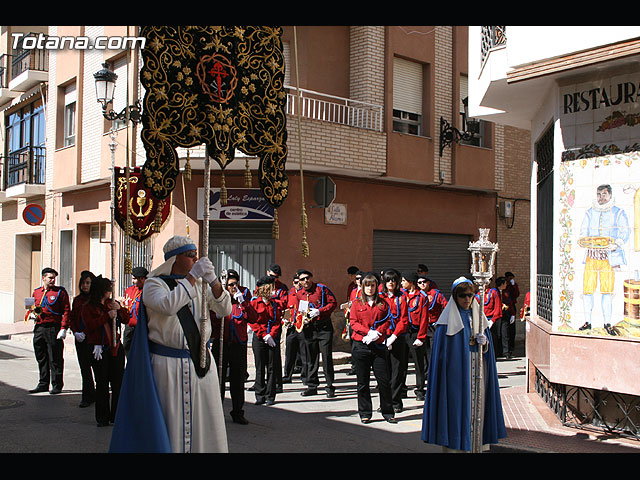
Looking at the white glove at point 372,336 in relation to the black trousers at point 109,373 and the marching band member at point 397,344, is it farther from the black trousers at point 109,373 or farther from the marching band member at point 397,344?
the black trousers at point 109,373

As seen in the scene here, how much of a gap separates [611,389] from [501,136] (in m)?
12.2

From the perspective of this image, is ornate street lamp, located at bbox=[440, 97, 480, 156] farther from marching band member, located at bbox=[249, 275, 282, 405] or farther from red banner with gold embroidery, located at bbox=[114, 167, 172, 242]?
red banner with gold embroidery, located at bbox=[114, 167, 172, 242]

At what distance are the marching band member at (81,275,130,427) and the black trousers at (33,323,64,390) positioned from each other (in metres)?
2.01

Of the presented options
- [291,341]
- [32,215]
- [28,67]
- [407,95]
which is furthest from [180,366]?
[28,67]

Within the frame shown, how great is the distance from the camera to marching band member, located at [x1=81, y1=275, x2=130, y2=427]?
330 inches

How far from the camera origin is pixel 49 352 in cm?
1041

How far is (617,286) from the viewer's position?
7.43m

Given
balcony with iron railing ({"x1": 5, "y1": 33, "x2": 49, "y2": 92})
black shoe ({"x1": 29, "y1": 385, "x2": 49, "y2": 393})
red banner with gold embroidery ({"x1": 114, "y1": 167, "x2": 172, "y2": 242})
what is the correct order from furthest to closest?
balcony with iron railing ({"x1": 5, "y1": 33, "x2": 49, "y2": 92}) < black shoe ({"x1": 29, "y1": 385, "x2": 49, "y2": 393}) < red banner with gold embroidery ({"x1": 114, "y1": 167, "x2": 172, "y2": 242})

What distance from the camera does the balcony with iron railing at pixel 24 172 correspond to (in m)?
20.1

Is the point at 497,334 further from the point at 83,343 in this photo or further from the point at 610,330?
the point at 83,343

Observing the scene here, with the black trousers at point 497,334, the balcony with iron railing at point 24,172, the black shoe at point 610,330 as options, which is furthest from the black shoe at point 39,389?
the balcony with iron railing at point 24,172

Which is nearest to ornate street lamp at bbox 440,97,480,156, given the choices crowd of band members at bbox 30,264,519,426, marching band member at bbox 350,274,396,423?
crowd of band members at bbox 30,264,519,426

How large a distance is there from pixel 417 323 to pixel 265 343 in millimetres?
2457

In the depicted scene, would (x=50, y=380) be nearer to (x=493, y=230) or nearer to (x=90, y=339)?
(x=90, y=339)
